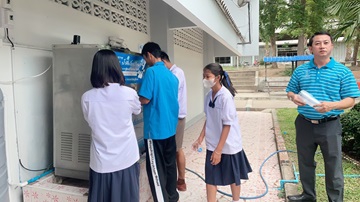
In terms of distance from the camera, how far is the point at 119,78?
2.10m

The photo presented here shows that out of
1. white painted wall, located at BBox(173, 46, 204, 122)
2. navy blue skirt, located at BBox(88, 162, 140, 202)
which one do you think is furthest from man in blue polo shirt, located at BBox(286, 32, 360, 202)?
white painted wall, located at BBox(173, 46, 204, 122)

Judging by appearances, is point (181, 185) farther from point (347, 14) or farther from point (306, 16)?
point (306, 16)

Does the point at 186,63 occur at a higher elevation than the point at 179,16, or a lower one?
lower

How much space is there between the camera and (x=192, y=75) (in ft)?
27.2

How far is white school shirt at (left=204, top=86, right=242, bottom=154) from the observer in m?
2.50

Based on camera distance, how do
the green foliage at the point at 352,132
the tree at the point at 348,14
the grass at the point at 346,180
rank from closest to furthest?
the grass at the point at 346,180 < the green foliage at the point at 352,132 < the tree at the point at 348,14

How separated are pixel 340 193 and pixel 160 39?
359cm

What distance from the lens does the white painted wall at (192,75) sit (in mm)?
7172

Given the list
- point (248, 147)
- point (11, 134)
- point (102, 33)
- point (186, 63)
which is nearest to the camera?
point (11, 134)

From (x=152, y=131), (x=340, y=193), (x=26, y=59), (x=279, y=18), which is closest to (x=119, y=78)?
(x=152, y=131)

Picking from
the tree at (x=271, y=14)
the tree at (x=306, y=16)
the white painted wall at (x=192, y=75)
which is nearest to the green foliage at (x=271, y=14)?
the tree at (x=271, y=14)

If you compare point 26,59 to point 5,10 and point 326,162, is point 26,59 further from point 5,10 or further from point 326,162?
point 326,162

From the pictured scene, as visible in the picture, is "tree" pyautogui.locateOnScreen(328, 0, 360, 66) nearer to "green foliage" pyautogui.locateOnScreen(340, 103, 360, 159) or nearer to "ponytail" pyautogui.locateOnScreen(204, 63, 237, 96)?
"green foliage" pyautogui.locateOnScreen(340, 103, 360, 159)

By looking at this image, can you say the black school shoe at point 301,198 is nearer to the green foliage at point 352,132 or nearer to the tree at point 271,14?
the green foliage at point 352,132
